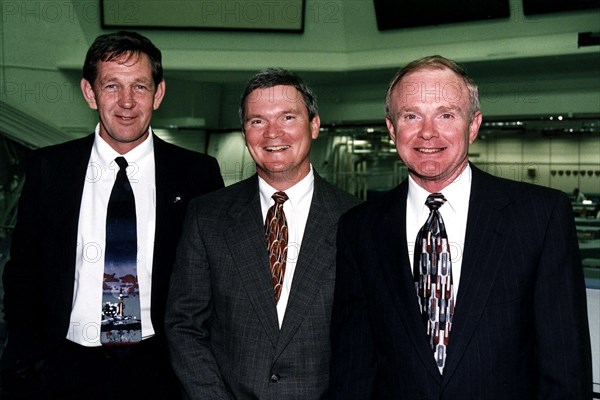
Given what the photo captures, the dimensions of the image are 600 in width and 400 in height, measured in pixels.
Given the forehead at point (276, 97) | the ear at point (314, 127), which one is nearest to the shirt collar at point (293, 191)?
the ear at point (314, 127)

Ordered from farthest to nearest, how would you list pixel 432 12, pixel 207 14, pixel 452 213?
1. pixel 207 14
2. pixel 432 12
3. pixel 452 213

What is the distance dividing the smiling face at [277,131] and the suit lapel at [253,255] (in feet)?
0.39

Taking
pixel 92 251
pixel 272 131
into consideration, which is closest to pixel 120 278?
pixel 92 251

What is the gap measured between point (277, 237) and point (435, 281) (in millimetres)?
521

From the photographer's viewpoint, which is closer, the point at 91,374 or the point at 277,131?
the point at 277,131

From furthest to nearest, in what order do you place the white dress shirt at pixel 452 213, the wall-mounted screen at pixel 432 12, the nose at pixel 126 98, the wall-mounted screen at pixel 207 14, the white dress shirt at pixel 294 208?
1. the wall-mounted screen at pixel 207 14
2. the wall-mounted screen at pixel 432 12
3. the nose at pixel 126 98
4. the white dress shirt at pixel 294 208
5. the white dress shirt at pixel 452 213

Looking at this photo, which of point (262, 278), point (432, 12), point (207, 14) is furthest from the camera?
point (207, 14)

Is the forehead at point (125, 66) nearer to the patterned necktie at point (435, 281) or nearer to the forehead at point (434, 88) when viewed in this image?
the forehead at point (434, 88)

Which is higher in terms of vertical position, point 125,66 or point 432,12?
point 432,12

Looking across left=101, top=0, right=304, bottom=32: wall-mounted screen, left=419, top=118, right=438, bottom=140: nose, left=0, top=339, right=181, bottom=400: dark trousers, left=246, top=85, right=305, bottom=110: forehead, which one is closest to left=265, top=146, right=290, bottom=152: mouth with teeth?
left=246, top=85, right=305, bottom=110: forehead

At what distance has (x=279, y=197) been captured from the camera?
1.93 meters

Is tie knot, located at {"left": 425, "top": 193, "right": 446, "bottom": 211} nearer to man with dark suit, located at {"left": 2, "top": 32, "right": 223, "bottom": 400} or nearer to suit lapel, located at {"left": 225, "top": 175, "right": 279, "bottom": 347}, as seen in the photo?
suit lapel, located at {"left": 225, "top": 175, "right": 279, "bottom": 347}

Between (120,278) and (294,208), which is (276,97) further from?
(120,278)

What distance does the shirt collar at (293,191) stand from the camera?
6.35 feet
